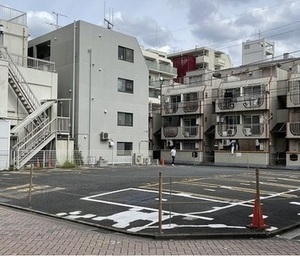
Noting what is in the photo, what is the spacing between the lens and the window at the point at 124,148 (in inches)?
1328

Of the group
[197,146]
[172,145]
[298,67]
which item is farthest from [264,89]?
[172,145]

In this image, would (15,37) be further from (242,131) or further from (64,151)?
(242,131)

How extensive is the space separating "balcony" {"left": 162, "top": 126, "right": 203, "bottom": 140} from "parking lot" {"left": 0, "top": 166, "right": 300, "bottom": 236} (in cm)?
2850

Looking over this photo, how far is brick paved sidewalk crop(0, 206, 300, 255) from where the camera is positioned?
6.37 metres

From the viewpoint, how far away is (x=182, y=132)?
4653 cm

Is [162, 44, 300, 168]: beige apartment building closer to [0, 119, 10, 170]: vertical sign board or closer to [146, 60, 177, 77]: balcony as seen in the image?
[146, 60, 177, 77]: balcony

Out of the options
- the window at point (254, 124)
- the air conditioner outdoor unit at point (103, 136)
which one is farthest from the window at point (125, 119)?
the window at point (254, 124)

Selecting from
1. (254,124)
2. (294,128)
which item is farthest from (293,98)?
(254,124)

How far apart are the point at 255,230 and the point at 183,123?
39.3m

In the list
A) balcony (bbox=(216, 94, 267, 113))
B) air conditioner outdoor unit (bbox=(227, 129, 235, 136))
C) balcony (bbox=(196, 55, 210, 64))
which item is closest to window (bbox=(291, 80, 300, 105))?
balcony (bbox=(216, 94, 267, 113))

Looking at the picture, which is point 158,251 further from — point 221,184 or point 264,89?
point 264,89

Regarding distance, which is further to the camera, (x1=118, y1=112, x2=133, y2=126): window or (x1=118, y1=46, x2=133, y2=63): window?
(x1=118, y1=46, x2=133, y2=63): window

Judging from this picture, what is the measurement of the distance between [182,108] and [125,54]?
46.2ft

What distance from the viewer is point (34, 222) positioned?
8.80 metres
